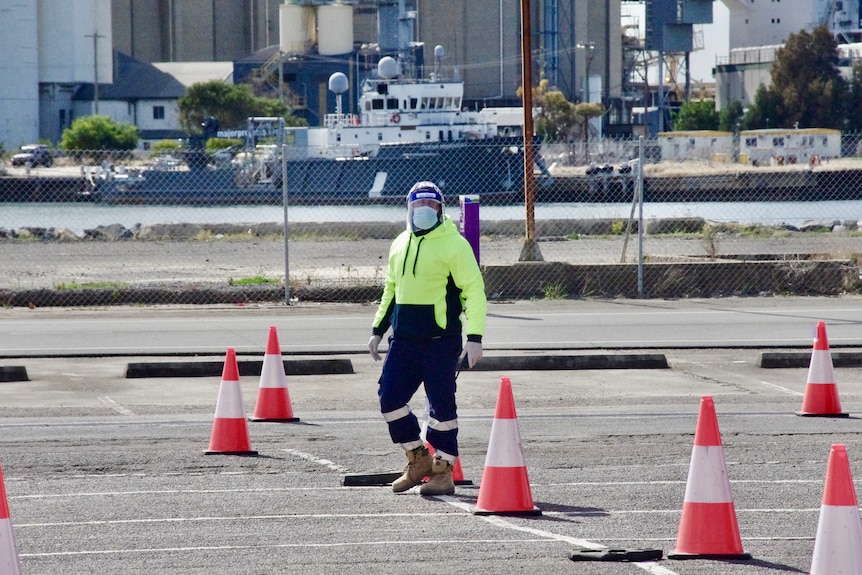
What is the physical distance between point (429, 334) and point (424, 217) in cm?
68

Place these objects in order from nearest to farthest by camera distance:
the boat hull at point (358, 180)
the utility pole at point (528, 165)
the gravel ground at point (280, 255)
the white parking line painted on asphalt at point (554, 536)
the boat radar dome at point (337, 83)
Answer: the white parking line painted on asphalt at point (554, 536) < the utility pole at point (528, 165) < the gravel ground at point (280, 255) < the boat hull at point (358, 180) < the boat radar dome at point (337, 83)

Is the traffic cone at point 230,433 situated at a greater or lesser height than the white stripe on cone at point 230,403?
lesser

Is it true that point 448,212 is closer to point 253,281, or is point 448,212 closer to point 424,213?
point 253,281

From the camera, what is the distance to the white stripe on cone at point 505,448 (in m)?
7.00

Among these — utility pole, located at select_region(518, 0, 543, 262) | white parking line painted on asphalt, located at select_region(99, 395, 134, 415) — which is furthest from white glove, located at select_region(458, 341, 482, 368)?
utility pole, located at select_region(518, 0, 543, 262)

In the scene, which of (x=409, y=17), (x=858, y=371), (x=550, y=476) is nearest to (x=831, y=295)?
(x=858, y=371)

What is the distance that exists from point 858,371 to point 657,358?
2.00 meters

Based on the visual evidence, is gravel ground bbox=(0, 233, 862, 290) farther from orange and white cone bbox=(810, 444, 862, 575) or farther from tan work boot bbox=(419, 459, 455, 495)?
orange and white cone bbox=(810, 444, 862, 575)

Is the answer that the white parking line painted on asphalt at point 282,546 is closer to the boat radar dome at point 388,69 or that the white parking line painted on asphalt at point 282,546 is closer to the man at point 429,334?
the man at point 429,334

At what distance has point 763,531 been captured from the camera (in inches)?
258

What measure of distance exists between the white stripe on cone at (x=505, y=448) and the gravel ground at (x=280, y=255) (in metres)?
13.5

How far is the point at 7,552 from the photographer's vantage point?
5.02 m

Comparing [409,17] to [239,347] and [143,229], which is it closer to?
[143,229]

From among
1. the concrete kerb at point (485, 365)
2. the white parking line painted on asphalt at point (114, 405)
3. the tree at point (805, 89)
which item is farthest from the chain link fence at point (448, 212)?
the tree at point (805, 89)
